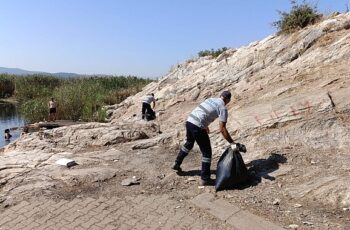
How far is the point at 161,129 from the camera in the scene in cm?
1192

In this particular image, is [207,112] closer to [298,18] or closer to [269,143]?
[269,143]

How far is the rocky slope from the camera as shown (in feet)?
20.9

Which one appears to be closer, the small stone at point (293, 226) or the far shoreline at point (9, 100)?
the small stone at point (293, 226)

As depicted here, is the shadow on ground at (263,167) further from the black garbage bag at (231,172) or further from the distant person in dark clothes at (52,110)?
the distant person in dark clothes at (52,110)

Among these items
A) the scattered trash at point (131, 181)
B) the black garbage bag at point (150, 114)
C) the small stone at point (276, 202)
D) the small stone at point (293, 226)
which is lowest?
the small stone at point (293, 226)

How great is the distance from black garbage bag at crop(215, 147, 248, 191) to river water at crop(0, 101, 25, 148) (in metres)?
16.6

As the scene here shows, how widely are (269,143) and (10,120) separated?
27.2 m

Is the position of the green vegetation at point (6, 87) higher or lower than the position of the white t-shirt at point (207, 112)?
higher

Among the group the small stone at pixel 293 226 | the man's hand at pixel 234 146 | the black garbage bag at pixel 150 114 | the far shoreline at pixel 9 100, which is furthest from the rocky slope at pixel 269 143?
the far shoreline at pixel 9 100

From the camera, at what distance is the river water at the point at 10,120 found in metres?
23.7

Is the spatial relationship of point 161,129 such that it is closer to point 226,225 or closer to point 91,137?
point 91,137

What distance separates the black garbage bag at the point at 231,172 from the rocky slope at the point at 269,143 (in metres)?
0.19

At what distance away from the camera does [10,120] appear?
31578mm

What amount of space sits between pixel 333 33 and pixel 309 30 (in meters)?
1.04
